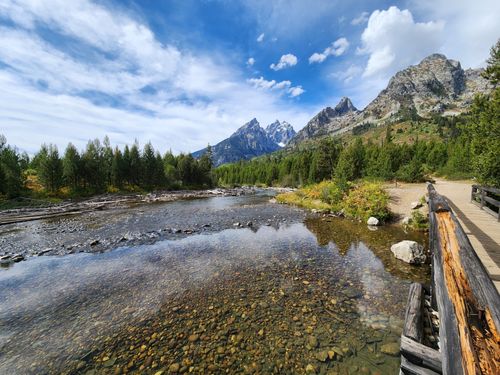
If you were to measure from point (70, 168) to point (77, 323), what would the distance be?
51.2 metres

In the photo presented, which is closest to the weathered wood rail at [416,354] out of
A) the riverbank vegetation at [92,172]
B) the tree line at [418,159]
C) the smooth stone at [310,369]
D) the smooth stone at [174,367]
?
the smooth stone at [310,369]

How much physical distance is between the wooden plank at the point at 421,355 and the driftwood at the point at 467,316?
98 centimetres

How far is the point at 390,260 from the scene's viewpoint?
1004 cm

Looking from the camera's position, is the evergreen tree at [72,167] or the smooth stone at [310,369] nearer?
the smooth stone at [310,369]

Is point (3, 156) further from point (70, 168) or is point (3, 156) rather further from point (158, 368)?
point (158, 368)

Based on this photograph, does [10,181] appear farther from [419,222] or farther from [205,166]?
[419,222]

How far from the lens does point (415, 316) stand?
4.83 m

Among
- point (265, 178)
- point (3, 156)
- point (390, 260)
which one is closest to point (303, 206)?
point (390, 260)

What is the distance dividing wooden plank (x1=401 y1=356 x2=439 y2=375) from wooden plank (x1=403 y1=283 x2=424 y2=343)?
1.65 ft

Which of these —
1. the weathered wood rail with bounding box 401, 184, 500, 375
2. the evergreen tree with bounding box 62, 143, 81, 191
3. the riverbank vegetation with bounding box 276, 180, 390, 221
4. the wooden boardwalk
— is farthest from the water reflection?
the evergreen tree with bounding box 62, 143, 81, 191

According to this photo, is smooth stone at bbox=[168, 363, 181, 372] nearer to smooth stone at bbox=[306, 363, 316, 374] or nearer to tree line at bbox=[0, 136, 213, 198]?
smooth stone at bbox=[306, 363, 316, 374]

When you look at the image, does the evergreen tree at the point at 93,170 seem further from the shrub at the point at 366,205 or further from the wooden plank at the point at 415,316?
the wooden plank at the point at 415,316

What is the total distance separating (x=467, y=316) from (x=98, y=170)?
61.1 meters

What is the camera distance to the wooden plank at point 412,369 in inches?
140
